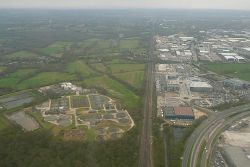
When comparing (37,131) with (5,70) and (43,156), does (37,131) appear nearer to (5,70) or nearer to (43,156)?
(43,156)

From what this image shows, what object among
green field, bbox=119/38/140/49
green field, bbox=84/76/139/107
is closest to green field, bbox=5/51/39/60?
green field, bbox=119/38/140/49

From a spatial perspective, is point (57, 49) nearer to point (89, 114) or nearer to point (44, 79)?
point (44, 79)

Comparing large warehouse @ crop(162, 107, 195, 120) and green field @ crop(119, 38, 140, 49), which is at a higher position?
green field @ crop(119, 38, 140, 49)

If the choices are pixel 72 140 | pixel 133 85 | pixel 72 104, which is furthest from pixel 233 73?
pixel 72 140

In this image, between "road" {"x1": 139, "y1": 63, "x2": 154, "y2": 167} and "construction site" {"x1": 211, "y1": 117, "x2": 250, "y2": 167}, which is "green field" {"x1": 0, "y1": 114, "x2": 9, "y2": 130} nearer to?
"road" {"x1": 139, "y1": 63, "x2": 154, "y2": 167}

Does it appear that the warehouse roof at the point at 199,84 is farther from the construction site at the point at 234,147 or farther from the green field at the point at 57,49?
the green field at the point at 57,49

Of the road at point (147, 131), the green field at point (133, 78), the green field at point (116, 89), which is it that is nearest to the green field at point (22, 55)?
the green field at point (116, 89)
